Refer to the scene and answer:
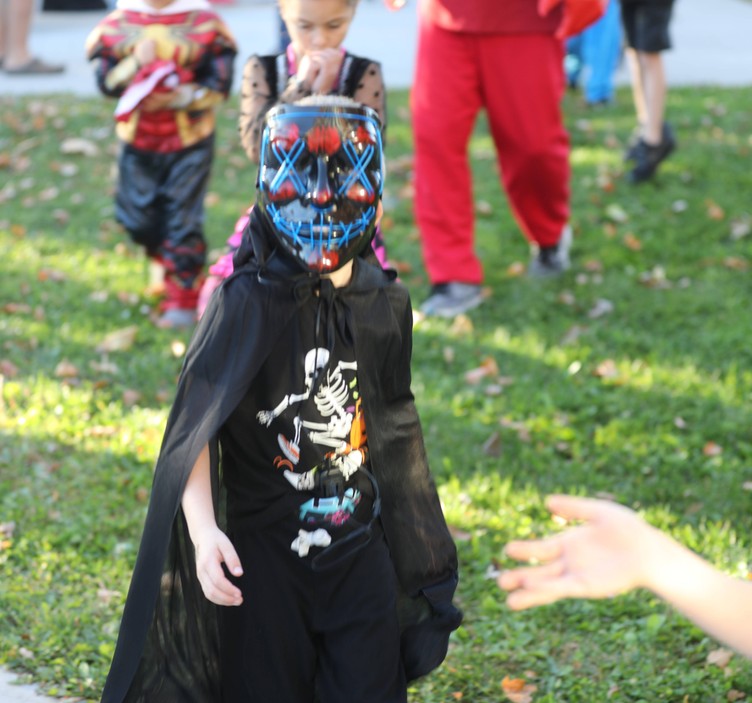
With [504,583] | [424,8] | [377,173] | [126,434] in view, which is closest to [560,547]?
[504,583]

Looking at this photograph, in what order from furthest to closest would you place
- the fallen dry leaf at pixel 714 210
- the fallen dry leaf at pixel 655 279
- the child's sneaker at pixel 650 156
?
the child's sneaker at pixel 650 156
the fallen dry leaf at pixel 714 210
the fallen dry leaf at pixel 655 279

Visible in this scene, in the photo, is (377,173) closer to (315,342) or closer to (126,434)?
(315,342)

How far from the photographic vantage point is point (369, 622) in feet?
8.89

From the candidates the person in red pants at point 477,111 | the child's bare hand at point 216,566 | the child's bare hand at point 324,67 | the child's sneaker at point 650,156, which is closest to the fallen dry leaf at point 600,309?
the person in red pants at point 477,111

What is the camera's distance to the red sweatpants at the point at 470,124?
19.3ft

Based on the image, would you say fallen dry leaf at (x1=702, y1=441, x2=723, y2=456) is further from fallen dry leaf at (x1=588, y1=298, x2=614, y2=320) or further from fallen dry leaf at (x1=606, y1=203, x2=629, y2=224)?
fallen dry leaf at (x1=606, y1=203, x2=629, y2=224)

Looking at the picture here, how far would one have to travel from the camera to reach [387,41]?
1302cm

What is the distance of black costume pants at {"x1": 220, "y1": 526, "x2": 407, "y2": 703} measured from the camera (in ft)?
8.84

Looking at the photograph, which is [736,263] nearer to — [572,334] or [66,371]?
[572,334]

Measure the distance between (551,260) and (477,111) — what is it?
1.06m

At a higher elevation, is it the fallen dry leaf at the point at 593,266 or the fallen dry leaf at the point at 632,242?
the fallen dry leaf at the point at 632,242

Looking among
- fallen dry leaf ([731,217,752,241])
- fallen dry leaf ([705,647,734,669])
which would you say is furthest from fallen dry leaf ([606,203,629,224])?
fallen dry leaf ([705,647,734,669])

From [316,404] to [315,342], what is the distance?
138 millimetres

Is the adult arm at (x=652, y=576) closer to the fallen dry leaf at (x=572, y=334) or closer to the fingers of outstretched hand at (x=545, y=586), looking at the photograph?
the fingers of outstretched hand at (x=545, y=586)
